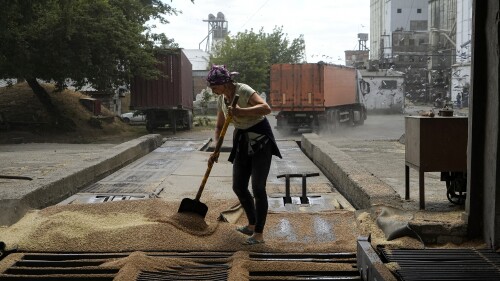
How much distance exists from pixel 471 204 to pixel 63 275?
10.8 feet

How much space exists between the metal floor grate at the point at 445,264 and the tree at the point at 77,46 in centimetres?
1847

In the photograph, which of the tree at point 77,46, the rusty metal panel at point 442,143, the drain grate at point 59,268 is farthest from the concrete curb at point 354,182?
the tree at point 77,46

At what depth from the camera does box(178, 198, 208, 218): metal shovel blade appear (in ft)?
20.4

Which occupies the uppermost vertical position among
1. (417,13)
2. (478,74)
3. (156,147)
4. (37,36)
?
Result: (417,13)

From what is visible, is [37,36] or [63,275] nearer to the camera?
[63,275]

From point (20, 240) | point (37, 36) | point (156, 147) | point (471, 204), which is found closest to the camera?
point (471, 204)

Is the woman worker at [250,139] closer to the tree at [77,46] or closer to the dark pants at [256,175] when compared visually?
the dark pants at [256,175]

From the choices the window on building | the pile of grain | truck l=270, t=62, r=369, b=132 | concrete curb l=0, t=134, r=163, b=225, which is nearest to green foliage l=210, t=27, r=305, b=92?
the window on building

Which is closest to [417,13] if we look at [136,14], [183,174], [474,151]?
[136,14]

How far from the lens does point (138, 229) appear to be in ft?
19.4

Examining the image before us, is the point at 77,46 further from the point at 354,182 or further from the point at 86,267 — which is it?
the point at 86,267

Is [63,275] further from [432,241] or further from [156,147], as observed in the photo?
[156,147]

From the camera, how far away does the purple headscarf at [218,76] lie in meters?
5.68

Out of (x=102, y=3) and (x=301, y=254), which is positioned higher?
(x=102, y=3)
